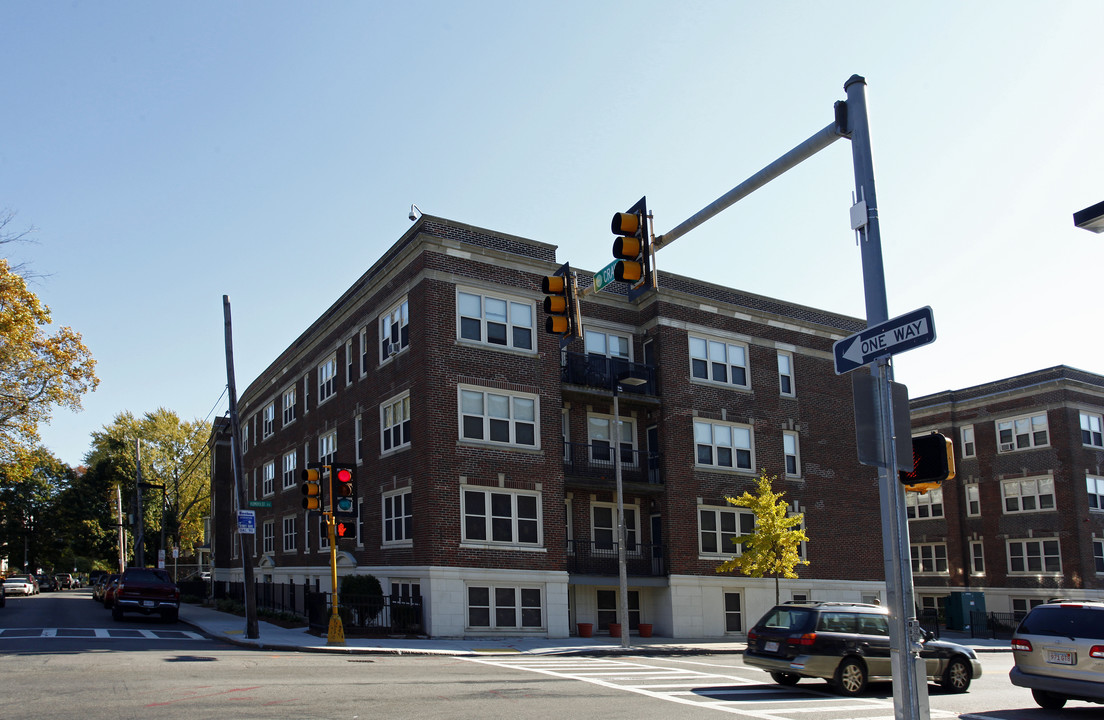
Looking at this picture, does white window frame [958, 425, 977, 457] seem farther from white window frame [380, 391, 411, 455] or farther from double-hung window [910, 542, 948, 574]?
white window frame [380, 391, 411, 455]

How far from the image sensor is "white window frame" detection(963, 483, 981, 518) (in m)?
48.7

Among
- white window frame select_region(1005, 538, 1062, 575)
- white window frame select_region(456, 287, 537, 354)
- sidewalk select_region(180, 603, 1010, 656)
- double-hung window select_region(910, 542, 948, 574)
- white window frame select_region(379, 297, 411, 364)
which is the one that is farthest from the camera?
double-hung window select_region(910, 542, 948, 574)

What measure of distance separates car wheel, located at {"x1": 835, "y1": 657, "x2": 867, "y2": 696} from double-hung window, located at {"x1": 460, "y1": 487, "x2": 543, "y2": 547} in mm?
13644

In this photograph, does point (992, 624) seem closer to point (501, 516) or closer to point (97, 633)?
point (501, 516)

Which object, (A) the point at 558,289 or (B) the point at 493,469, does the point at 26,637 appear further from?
(A) the point at 558,289

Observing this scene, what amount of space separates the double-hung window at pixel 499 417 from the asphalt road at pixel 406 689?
26.4 ft

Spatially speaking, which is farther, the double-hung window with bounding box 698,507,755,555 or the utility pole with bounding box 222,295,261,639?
the double-hung window with bounding box 698,507,755,555

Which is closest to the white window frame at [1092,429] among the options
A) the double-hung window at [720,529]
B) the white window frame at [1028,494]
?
the white window frame at [1028,494]

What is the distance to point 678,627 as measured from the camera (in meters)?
31.0

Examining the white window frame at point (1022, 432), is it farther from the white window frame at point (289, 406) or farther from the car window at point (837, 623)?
the white window frame at point (289, 406)

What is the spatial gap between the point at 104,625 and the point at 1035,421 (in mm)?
42682

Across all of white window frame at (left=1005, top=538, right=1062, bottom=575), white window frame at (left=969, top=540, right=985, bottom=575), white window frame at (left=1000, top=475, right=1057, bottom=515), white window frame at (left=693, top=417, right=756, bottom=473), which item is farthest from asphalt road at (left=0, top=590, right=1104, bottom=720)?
white window frame at (left=969, top=540, right=985, bottom=575)

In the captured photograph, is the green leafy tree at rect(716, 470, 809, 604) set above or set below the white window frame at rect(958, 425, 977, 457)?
below

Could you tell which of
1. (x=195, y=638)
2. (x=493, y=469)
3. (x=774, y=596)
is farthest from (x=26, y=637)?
(x=774, y=596)
